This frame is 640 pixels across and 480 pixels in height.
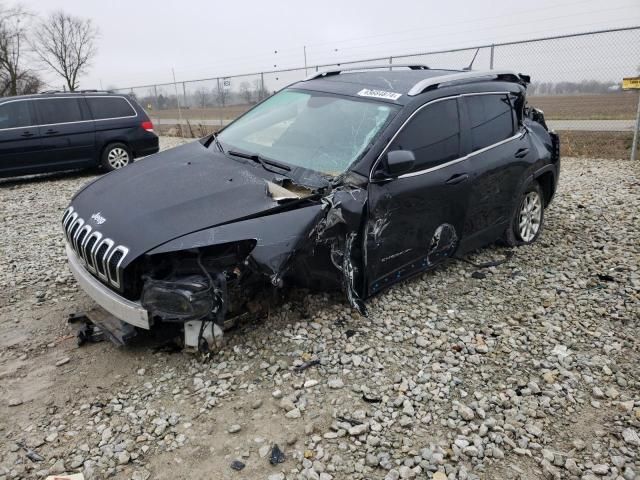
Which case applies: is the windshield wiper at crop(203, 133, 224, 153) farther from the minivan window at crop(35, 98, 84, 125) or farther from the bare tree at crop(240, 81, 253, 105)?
the bare tree at crop(240, 81, 253, 105)

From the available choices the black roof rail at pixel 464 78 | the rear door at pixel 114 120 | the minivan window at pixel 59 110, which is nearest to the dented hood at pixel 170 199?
the black roof rail at pixel 464 78

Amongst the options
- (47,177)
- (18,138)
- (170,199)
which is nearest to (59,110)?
→ (18,138)

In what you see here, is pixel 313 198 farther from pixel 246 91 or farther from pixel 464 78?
pixel 246 91

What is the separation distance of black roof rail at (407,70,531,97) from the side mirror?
66 cm

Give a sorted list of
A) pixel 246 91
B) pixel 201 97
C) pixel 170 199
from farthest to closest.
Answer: pixel 201 97, pixel 246 91, pixel 170 199

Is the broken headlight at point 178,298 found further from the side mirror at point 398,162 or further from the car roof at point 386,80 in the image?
the car roof at point 386,80

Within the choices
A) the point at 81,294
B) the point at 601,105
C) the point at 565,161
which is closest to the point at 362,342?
the point at 81,294

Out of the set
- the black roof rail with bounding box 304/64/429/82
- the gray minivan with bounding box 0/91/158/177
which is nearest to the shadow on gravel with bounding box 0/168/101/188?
the gray minivan with bounding box 0/91/158/177

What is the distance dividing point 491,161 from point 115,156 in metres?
8.46

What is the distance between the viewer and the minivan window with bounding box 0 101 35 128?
9.19m

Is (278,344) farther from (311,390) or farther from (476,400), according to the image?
(476,400)

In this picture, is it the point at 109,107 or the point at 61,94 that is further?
the point at 109,107

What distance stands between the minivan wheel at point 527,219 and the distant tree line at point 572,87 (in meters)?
6.44

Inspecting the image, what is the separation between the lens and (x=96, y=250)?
3135 millimetres
